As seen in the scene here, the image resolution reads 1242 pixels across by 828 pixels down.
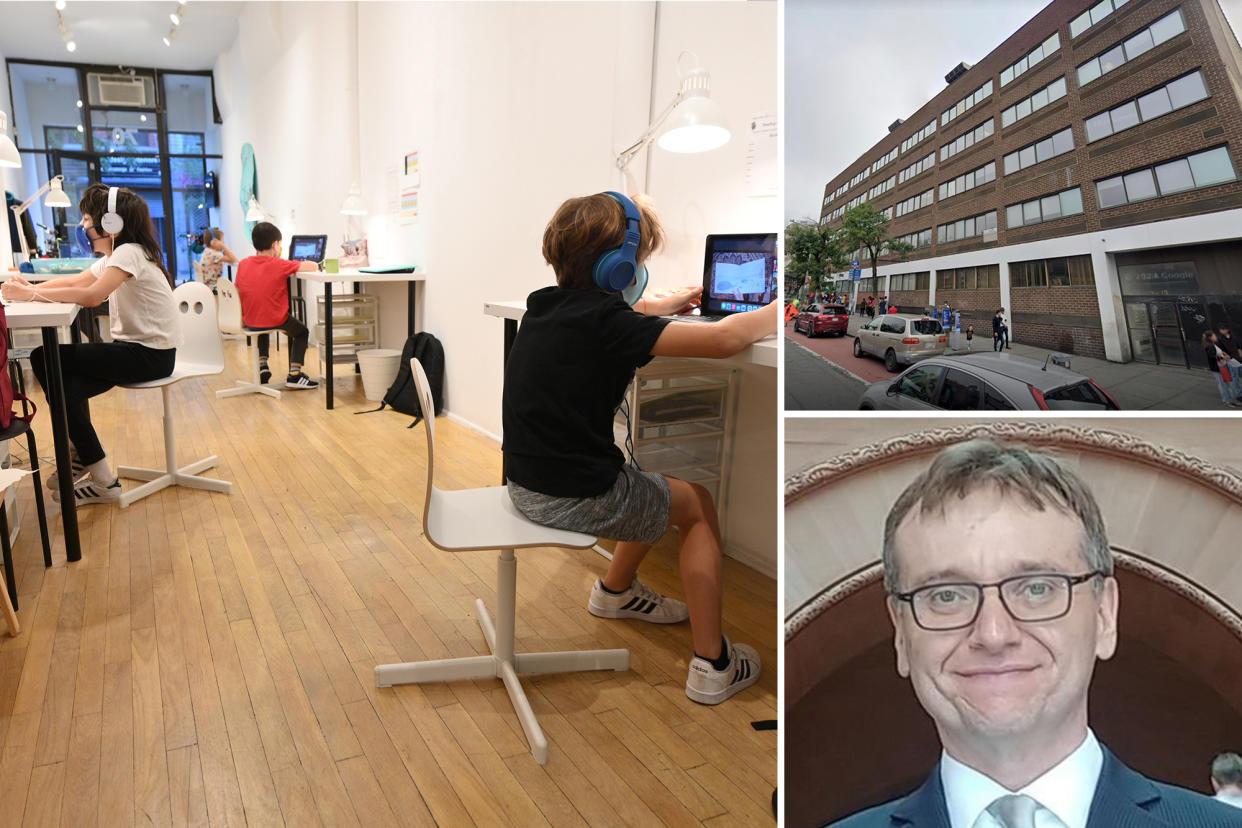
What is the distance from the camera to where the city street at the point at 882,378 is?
0.53 metres

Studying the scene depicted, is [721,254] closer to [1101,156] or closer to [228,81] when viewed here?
[1101,156]

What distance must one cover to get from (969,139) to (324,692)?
5.66ft

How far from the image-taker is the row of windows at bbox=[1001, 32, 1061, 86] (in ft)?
1.66

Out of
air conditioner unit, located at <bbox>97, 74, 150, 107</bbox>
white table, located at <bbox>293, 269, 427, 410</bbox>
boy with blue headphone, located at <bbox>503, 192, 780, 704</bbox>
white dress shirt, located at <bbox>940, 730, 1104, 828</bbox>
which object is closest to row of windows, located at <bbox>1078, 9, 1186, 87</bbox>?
white dress shirt, located at <bbox>940, 730, 1104, 828</bbox>

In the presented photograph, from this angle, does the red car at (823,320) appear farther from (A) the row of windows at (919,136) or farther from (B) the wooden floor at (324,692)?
(B) the wooden floor at (324,692)

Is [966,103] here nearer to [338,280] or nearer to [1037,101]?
[1037,101]

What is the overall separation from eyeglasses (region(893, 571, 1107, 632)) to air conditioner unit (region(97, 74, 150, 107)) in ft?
42.3

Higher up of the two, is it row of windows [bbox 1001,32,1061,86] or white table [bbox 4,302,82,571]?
row of windows [bbox 1001,32,1061,86]

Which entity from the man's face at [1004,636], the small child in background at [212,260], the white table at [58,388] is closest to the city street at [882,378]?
the man's face at [1004,636]

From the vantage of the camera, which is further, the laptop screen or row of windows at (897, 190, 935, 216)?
the laptop screen

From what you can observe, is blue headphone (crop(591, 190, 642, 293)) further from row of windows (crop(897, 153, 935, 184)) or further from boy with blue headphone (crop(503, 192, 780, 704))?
row of windows (crop(897, 153, 935, 184))

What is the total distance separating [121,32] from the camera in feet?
30.8

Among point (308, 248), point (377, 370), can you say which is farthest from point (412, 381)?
point (308, 248)

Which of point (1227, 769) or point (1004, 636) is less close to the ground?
point (1004, 636)
